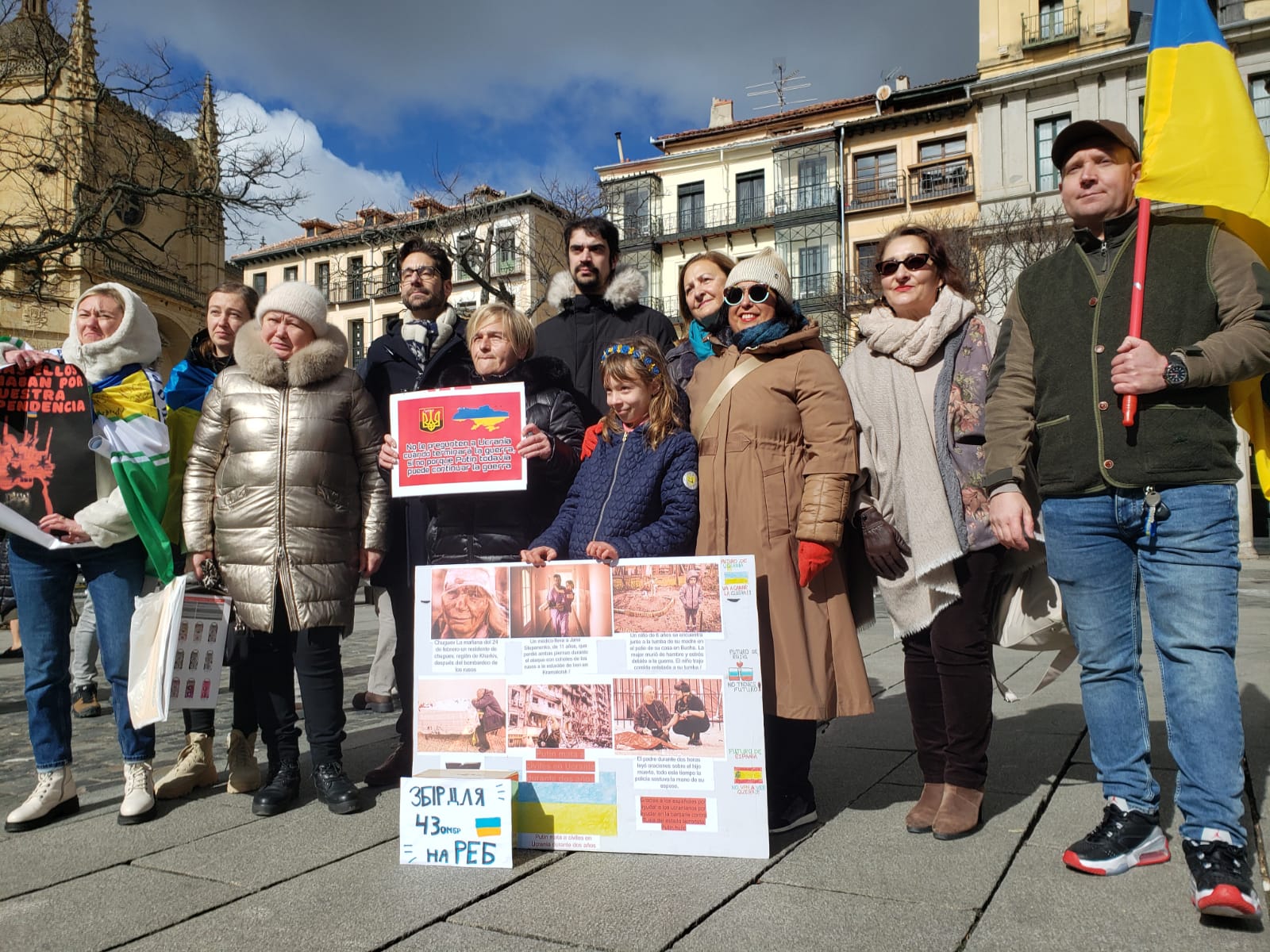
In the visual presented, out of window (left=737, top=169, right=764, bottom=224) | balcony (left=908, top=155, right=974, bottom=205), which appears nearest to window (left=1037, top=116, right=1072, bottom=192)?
balcony (left=908, top=155, right=974, bottom=205)

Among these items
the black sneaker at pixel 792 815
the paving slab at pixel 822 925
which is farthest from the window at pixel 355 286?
the paving slab at pixel 822 925

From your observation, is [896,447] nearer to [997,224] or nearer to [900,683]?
[900,683]

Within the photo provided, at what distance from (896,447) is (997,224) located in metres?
24.0

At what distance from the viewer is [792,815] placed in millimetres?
3336

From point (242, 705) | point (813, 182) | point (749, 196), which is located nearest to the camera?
point (242, 705)

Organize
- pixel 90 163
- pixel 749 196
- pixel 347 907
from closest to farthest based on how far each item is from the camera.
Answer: pixel 347 907, pixel 90 163, pixel 749 196

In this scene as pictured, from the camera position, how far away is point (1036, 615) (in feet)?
11.1

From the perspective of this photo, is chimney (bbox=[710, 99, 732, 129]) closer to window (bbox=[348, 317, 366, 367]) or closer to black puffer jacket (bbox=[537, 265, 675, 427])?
window (bbox=[348, 317, 366, 367])

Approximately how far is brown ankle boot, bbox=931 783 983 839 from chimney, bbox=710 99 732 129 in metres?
38.5

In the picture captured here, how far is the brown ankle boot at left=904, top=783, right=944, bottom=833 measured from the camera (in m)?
3.24

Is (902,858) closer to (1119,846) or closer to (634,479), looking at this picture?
(1119,846)

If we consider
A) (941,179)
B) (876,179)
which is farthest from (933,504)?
(876,179)

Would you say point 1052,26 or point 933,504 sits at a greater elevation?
point 1052,26

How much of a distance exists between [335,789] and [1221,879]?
2.99 metres
